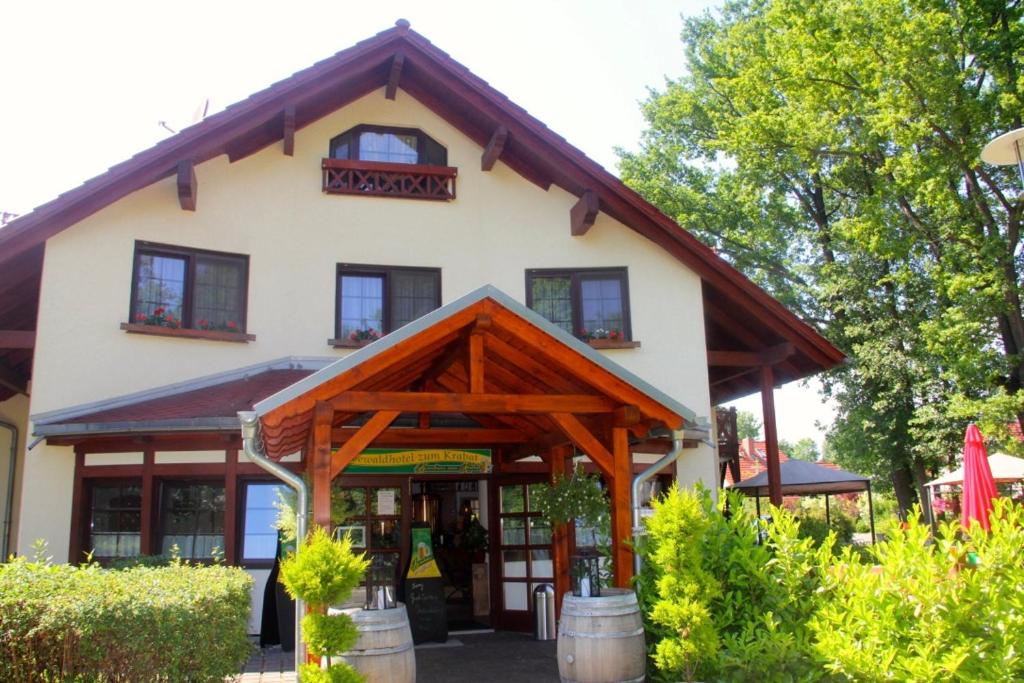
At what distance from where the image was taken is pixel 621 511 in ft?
24.6

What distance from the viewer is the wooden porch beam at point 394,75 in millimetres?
12070

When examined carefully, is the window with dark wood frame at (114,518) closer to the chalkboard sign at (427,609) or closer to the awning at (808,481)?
the chalkboard sign at (427,609)

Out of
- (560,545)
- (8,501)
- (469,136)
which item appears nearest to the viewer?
(560,545)

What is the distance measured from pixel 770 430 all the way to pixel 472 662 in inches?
240

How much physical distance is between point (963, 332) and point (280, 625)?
14.0 meters

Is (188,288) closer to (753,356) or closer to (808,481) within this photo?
(753,356)

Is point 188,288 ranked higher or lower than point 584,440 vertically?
higher

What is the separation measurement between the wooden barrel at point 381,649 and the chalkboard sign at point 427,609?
4.20 metres

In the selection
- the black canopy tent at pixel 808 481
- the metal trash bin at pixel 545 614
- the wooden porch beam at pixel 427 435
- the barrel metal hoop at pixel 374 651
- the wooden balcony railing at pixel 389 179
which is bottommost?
the metal trash bin at pixel 545 614

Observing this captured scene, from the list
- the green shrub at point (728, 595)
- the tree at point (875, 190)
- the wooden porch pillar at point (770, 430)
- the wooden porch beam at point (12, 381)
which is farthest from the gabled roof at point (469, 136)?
the tree at point (875, 190)

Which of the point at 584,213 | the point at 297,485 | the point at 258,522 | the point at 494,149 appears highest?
the point at 494,149

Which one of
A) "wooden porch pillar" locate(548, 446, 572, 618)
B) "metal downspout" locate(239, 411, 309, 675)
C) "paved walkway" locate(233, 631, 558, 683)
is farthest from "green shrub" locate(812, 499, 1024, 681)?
"metal downspout" locate(239, 411, 309, 675)

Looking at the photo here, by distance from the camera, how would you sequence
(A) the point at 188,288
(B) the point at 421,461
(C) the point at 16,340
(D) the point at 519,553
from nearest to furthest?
(C) the point at 16,340 → (B) the point at 421,461 → (A) the point at 188,288 → (D) the point at 519,553

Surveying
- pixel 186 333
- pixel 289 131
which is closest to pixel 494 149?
pixel 289 131
